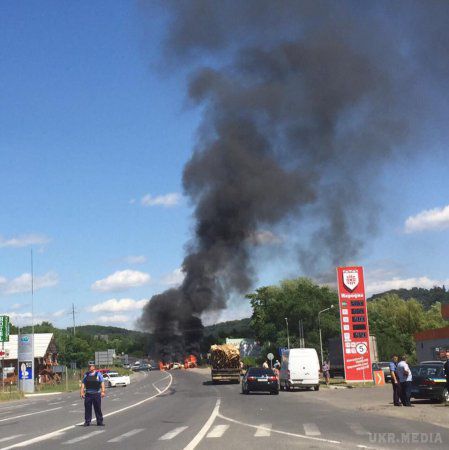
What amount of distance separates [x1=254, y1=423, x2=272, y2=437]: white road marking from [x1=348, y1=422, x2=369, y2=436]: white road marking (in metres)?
2.02

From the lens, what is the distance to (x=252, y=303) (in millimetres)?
127125

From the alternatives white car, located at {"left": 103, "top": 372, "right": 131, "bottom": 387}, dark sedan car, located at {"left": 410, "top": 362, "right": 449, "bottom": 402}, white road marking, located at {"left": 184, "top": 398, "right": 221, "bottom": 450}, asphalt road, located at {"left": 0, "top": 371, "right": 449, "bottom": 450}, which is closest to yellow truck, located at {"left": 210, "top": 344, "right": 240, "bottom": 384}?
white car, located at {"left": 103, "top": 372, "right": 131, "bottom": 387}

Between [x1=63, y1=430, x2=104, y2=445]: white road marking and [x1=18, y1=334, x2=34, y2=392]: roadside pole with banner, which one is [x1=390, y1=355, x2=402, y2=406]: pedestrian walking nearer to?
[x1=63, y1=430, x2=104, y2=445]: white road marking

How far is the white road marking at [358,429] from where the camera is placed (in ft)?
47.4

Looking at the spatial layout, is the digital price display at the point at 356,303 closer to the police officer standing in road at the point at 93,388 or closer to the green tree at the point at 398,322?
the police officer standing in road at the point at 93,388

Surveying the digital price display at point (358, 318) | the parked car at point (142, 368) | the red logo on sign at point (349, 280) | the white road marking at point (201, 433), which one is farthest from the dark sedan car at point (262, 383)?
the parked car at point (142, 368)

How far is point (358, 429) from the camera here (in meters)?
15.4

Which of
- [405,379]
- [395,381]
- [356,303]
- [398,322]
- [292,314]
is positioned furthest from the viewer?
[292,314]

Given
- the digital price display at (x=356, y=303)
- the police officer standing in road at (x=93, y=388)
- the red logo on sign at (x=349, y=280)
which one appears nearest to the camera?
the police officer standing in road at (x=93, y=388)

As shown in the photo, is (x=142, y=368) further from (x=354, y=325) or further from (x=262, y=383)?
(x=262, y=383)

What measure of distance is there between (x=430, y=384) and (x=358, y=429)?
934cm

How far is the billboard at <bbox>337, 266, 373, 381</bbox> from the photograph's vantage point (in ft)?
144

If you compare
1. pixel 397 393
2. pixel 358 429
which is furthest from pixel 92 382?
pixel 397 393

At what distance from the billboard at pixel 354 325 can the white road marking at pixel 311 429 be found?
90.8 feet
